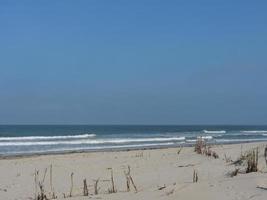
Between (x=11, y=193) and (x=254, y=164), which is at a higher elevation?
(x=254, y=164)

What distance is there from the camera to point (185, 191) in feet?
27.0

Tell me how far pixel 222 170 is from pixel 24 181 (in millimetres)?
5136

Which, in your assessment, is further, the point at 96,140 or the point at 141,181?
the point at 96,140

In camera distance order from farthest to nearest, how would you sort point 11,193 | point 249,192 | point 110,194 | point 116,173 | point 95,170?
1. point 95,170
2. point 116,173
3. point 11,193
4. point 110,194
5. point 249,192

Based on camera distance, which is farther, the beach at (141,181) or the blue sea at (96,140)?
the blue sea at (96,140)

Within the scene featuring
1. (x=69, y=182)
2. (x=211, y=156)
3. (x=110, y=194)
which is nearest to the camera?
(x=110, y=194)

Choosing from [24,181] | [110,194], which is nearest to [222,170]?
[110,194]

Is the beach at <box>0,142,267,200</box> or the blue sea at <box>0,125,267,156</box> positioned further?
the blue sea at <box>0,125,267,156</box>

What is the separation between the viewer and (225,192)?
26.1 ft

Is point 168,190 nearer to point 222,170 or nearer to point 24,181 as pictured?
point 222,170

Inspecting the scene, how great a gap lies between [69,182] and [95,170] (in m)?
2.64

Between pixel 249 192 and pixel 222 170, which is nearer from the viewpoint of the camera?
pixel 249 192

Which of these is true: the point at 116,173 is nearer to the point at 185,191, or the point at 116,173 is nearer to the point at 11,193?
the point at 11,193

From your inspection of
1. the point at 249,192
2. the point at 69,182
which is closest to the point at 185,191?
the point at 249,192
